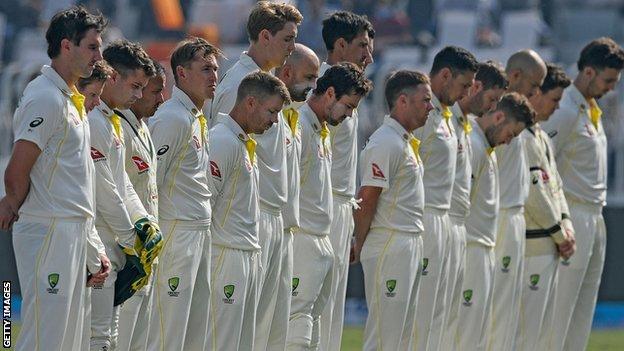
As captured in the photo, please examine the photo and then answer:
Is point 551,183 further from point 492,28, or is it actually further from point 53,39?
point 492,28

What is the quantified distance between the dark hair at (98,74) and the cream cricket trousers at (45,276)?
2.41 ft

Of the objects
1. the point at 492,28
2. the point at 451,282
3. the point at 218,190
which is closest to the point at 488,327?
the point at 451,282

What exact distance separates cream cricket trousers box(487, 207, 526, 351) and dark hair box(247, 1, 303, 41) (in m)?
2.47

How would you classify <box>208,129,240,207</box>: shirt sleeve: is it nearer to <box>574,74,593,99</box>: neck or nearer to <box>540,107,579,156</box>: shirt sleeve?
<box>540,107,579,156</box>: shirt sleeve

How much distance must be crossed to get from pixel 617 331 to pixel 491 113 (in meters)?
5.82

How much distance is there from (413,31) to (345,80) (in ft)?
29.5

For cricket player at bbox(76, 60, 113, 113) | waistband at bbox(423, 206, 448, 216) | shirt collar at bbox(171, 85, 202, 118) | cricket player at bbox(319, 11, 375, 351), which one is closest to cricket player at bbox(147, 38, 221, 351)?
shirt collar at bbox(171, 85, 202, 118)

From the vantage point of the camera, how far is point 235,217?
23.7 ft

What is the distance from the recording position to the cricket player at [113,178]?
254 inches

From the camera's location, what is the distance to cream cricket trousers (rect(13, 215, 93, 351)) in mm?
5988

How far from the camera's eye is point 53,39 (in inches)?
245

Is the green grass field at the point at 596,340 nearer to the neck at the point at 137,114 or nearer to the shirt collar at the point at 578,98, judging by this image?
the shirt collar at the point at 578,98

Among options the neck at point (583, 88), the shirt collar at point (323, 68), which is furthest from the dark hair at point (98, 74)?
the neck at point (583, 88)

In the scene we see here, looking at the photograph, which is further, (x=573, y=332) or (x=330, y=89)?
(x=573, y=332)
